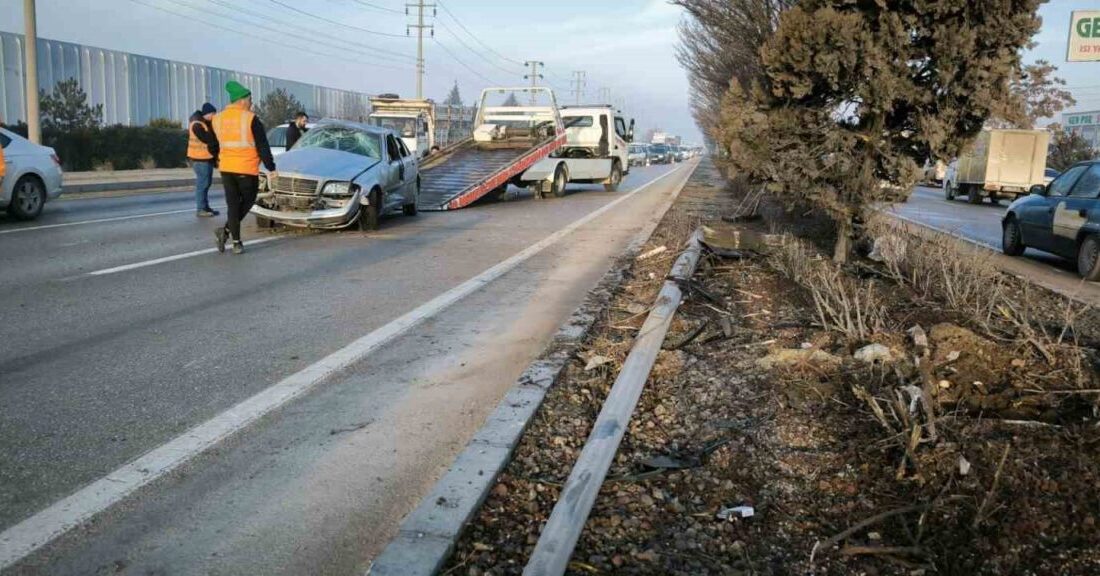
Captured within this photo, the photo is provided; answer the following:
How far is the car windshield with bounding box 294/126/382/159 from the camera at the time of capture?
12859 millimetres

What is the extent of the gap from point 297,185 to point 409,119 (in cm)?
1738

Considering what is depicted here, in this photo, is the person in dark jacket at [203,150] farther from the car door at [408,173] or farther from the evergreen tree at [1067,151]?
the evergreen tree at [1067,151]

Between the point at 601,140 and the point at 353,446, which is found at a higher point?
the point at 601,140

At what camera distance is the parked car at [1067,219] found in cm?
1017

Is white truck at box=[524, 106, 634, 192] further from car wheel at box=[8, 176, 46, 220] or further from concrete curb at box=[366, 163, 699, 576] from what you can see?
concrete curb at box=[366, 163, 699, 576]

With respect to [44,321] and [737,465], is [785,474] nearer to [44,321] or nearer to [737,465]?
[737,465]

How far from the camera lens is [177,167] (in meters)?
30.7

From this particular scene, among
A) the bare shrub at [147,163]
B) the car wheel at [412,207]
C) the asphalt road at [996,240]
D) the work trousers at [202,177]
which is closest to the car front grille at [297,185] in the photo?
the work trousers at [202,177]

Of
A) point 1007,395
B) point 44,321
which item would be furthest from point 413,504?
point 44,321

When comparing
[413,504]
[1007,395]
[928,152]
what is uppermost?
[928,152]

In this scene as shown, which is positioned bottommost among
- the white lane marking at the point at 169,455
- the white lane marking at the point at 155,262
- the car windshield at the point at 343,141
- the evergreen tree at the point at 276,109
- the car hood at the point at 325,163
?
the white lane marking at the point at 169,455

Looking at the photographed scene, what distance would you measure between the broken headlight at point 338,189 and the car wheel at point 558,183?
10745 millimetres

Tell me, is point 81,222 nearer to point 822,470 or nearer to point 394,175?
point 394,175

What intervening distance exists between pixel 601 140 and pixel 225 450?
21794 millimetres
